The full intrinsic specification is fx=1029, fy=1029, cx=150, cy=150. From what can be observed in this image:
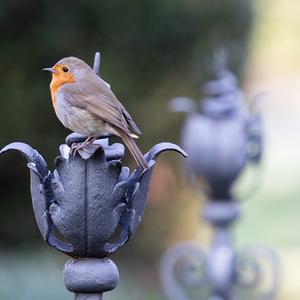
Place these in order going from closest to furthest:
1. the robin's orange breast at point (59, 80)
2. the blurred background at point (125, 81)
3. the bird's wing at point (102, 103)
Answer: the bird's wing at point (102, 103)
the robin's orange breast at point (59, 80)
the blurred background at point (125, 81)

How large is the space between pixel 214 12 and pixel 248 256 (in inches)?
138

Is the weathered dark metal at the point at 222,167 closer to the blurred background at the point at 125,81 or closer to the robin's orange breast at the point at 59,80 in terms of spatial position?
the robin's orange breast at the point at 59,80

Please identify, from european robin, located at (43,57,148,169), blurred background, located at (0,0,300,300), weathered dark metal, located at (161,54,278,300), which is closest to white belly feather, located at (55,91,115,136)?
european robin, located at (43,57,148,169)

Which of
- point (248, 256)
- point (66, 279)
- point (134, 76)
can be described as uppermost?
point (134, 76)

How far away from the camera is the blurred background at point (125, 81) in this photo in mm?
7211

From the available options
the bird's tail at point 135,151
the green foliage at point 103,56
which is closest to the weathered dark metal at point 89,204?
the bird's tail at point 135,151

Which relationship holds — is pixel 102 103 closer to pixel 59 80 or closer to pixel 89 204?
pixel 59 80

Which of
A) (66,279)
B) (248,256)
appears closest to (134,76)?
(248,256)

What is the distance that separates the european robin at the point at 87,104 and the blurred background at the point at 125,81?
305 cm

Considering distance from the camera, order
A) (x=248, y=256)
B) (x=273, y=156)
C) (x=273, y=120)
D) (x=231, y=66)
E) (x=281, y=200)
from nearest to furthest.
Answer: (x=248, y=256) → (x=231, y=66) → (x=281, y=200) → (x=273, y=156) → (x=273, y=120)

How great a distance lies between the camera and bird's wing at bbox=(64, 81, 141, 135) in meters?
2.92

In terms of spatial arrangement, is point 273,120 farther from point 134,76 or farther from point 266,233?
point 134,76

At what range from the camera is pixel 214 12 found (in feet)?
25.2

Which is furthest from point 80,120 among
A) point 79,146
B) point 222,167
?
point 222,167
